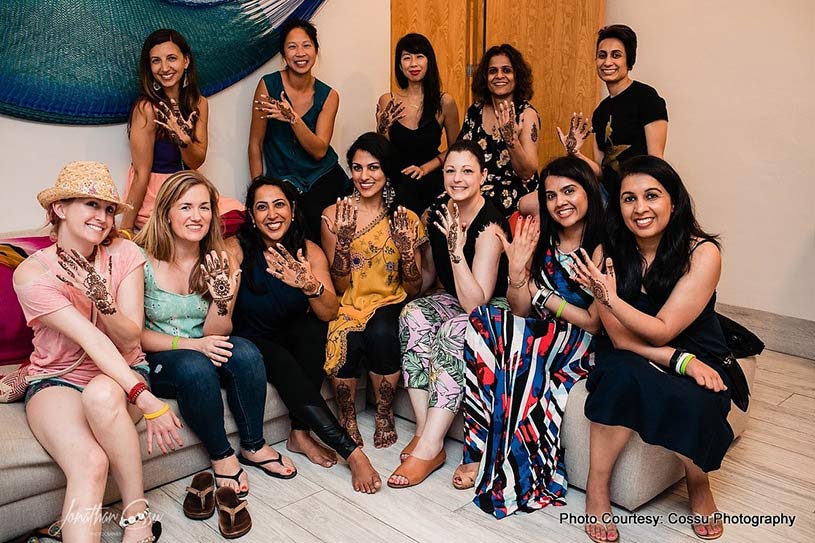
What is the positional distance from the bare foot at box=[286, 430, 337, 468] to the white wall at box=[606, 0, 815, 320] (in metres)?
2.50

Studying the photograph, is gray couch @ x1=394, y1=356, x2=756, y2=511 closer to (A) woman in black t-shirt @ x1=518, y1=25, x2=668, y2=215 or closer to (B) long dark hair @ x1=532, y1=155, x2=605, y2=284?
(B) long dark hair @ x1=532, y1=155, x2=605, y2=284

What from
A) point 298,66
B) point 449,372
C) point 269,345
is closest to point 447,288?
point 449,372

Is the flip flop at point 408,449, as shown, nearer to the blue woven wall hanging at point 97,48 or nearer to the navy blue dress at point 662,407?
the navy blue dress at point 662,407

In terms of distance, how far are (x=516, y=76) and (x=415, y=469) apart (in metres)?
1.86

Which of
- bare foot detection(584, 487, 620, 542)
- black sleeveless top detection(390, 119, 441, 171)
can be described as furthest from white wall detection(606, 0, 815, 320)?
bare foot detection(584, 487, 620, 542)

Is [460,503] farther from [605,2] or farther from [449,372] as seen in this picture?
[605,2]

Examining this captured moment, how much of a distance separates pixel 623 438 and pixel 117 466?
4.74 feet

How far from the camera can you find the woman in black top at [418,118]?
3408 millimetres

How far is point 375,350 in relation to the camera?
2.74 meters

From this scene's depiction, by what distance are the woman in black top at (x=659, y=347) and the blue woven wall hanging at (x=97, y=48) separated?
1967 mm

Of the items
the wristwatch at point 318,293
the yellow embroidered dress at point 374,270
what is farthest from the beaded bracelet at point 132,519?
the yellow embroidered dress at point 374,270

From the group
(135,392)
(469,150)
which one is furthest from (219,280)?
(469,150)

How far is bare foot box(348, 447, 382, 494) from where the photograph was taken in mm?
2404

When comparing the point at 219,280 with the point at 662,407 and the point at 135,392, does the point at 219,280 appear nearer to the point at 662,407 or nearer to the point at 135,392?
the point at 135,392
